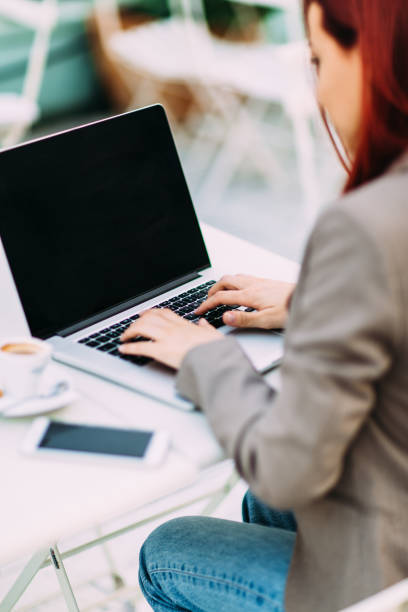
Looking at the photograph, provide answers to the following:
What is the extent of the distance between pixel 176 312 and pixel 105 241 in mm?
170

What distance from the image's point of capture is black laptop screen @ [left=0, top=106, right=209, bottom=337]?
1.21 meters

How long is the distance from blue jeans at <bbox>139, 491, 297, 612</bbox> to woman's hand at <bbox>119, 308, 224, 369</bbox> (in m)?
0.25

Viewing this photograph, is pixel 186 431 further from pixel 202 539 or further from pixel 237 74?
pixel 237 74

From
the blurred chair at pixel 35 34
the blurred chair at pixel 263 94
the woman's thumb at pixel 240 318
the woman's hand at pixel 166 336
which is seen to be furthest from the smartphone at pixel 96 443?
the blurred chair at pixel 35 34

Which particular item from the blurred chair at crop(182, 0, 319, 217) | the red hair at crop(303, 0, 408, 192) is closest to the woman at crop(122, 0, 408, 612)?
the red hair at crop(303, 0, 408, 192)

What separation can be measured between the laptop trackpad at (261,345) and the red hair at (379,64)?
326 millimetres

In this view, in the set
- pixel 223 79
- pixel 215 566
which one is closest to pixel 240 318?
pixel 215 566

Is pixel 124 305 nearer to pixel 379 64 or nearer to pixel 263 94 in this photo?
pixel 379 64

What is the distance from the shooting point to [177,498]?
6.75 ft

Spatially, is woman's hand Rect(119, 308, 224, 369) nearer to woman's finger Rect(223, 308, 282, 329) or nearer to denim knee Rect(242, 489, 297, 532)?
woman's finger Rect(223, 308, 282, 329)

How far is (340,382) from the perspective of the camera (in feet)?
2.46

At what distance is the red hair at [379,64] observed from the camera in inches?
31.3

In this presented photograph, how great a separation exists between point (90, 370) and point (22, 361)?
0.49ft

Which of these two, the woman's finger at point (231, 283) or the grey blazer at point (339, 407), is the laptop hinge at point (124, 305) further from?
the grey blazer at point (339, 407)
